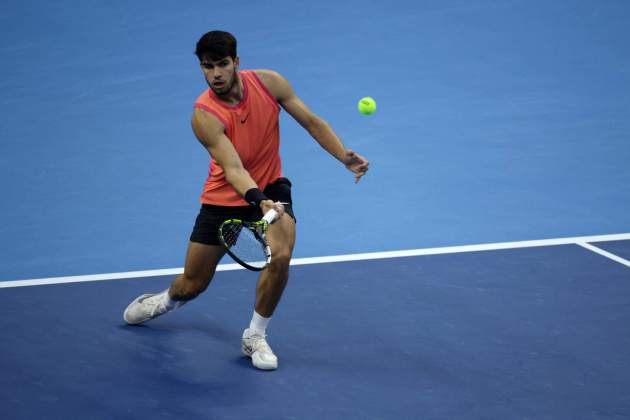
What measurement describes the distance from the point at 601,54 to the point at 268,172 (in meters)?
6.24

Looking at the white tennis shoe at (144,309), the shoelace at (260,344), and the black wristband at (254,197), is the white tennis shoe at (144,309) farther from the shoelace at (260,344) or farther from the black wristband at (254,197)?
the black wristband at (254,197)

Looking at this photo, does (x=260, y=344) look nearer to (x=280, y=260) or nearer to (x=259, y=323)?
(x=259, y=323)

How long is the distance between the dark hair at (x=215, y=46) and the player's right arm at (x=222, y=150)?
34 centimetres

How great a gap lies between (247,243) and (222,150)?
53cm

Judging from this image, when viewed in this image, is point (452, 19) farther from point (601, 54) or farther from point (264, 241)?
point (264, 241)

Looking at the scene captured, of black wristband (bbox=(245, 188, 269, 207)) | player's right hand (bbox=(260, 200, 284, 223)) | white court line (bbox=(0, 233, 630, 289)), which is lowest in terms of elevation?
white court line (bbox=(0, 233, 630, 289))

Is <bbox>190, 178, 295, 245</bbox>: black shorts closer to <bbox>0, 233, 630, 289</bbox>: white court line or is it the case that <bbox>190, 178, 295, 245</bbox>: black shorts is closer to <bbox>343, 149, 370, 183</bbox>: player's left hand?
<bbox>343, 149, 370, 183</bbox>: player's left hand

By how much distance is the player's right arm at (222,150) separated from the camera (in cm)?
594

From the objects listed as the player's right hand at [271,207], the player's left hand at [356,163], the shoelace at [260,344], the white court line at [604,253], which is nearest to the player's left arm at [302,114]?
the player's left hand at [356,163]

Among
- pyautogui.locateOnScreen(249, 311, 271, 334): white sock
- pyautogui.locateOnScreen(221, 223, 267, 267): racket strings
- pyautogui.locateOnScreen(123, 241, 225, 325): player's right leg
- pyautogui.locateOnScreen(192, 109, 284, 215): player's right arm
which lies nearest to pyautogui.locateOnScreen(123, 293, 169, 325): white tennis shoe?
pyautogui.locateOnScreen(123, 241, 225, 325): player's right leg

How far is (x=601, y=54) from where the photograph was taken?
460 inches

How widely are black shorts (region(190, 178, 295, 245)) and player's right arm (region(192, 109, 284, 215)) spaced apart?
0.44m

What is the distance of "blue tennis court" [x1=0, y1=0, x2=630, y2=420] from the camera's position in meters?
6.15

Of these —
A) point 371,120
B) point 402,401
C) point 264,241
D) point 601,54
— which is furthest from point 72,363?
point 601,54
